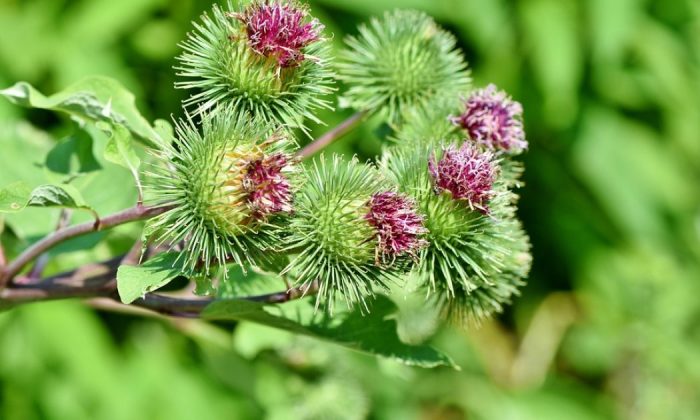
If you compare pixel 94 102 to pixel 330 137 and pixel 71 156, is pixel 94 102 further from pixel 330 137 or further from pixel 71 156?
pixel 330 137

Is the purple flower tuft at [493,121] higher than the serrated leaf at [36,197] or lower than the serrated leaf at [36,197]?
higher

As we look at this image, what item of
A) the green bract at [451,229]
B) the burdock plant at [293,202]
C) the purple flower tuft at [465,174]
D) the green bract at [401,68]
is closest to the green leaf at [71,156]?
the burdock plant at [293,202]

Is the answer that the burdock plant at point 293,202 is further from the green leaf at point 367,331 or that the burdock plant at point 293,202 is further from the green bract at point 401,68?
the green bract at point 401,68

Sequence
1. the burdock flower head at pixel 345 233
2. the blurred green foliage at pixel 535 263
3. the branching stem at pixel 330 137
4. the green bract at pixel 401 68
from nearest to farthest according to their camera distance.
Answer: the burdock flower head at pixel 345 233
the branching stem at pixel 330 137
the green bract at pixel 401 68
the blurred green foliage at pixel 535 263

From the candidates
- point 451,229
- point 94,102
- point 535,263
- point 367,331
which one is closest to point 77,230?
point 94,102

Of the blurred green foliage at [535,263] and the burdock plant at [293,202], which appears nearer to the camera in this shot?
the burdock plant at [293,202]

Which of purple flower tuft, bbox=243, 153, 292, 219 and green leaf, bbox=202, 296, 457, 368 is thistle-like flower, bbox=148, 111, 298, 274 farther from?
green leaf, bbox=202, 296, 457, 368

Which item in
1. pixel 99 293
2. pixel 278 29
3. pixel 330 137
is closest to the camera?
pixel 278 29

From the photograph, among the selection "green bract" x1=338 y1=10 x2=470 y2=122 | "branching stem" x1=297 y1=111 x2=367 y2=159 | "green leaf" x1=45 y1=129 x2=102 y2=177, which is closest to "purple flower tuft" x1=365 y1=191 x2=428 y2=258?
"branching stem" x1=297 y1=111 x2=367 y2=159

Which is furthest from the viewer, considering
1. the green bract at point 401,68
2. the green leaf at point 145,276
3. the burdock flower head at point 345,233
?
the green bract at point 401,68
